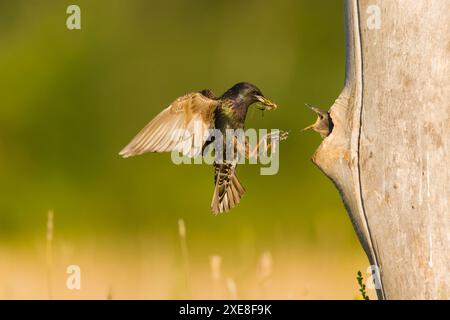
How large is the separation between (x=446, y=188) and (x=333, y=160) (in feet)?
1.36

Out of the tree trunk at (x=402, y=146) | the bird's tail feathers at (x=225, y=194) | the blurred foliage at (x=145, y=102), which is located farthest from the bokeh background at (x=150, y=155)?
the tree trunk at (x=402, y=146)

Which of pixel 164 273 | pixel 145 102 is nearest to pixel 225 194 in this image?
pixel 164 273

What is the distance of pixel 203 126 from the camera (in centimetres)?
443

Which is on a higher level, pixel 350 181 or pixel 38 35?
pixel 38 35

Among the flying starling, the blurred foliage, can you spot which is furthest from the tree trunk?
the blurred foliage

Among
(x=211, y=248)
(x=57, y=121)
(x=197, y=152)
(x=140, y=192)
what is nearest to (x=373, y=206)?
(x=197, y=152)

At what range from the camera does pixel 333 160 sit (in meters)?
3.43

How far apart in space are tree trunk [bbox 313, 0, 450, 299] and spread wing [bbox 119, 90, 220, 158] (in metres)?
1.02

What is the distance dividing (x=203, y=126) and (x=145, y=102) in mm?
4650

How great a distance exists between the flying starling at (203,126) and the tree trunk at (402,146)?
40.3 inches

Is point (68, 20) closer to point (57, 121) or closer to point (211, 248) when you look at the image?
point (57, 121)

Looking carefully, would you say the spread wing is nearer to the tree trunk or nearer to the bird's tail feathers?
the bird's tail feathers

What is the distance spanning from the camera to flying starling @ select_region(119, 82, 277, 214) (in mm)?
4227

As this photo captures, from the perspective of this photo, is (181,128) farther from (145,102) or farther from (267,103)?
(145,102)
